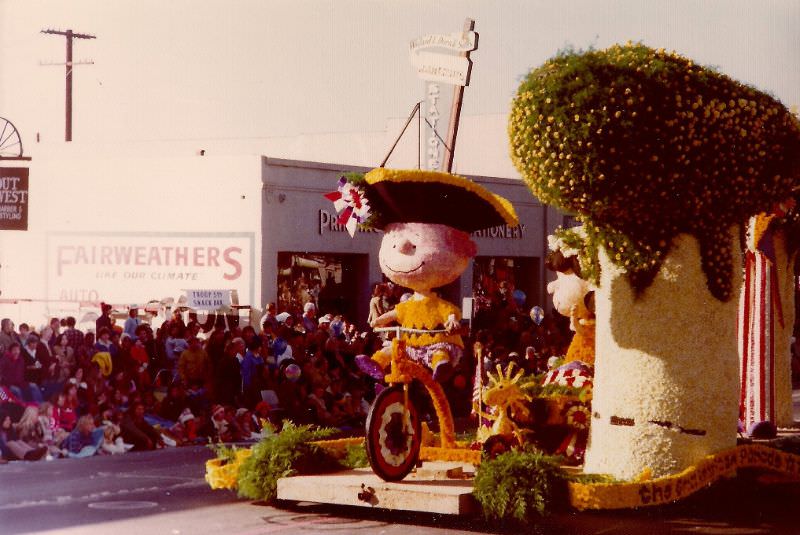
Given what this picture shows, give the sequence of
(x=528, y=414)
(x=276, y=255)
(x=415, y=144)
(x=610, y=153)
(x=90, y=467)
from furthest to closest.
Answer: (x=415, y=144)
(x=276, y=255)
(x=90, y=467)
(x=528, y=414)
(x=610, y=153)

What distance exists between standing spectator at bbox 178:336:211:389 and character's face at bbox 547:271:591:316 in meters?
5.43

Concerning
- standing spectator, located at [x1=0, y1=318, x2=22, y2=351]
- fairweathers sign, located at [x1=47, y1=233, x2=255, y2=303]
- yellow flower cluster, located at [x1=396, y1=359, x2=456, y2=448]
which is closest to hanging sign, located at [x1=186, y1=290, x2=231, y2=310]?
fairweathers sign, located at [x1=47, y1=233, x2=255, y2=303]

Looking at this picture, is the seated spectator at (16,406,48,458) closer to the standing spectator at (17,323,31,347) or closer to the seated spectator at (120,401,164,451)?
the standing spectator at (17,323,31,347)

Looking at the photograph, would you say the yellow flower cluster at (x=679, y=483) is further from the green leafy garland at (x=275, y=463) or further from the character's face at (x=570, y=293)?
the character's face at (x=570, y=293)

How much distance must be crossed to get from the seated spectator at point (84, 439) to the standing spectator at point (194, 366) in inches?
77.7

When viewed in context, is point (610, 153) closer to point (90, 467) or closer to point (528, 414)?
point (528, 414)

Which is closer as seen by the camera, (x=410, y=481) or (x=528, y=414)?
(x=410, y=481)

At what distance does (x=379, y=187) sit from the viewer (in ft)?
40.2

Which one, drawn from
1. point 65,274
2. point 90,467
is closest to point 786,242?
Answer: point 90,467

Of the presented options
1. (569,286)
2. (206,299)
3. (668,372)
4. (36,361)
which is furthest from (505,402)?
(206,299)

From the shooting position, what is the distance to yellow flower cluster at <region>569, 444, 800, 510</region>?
10.1 metres

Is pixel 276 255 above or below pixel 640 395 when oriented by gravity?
above

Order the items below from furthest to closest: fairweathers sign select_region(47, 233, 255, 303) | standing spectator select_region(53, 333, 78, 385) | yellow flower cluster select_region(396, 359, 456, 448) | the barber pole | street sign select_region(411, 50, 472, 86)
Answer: fairweathers sign select_region(47, 233, 255, 303) < street sign select_region(411, 50, 472, 86) < standing spectator select_region(53, 333, 78, 385) < the barber pole < yellow flower cluster select_region(396, 359, 456, 448)

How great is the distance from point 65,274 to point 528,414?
16481 mm
